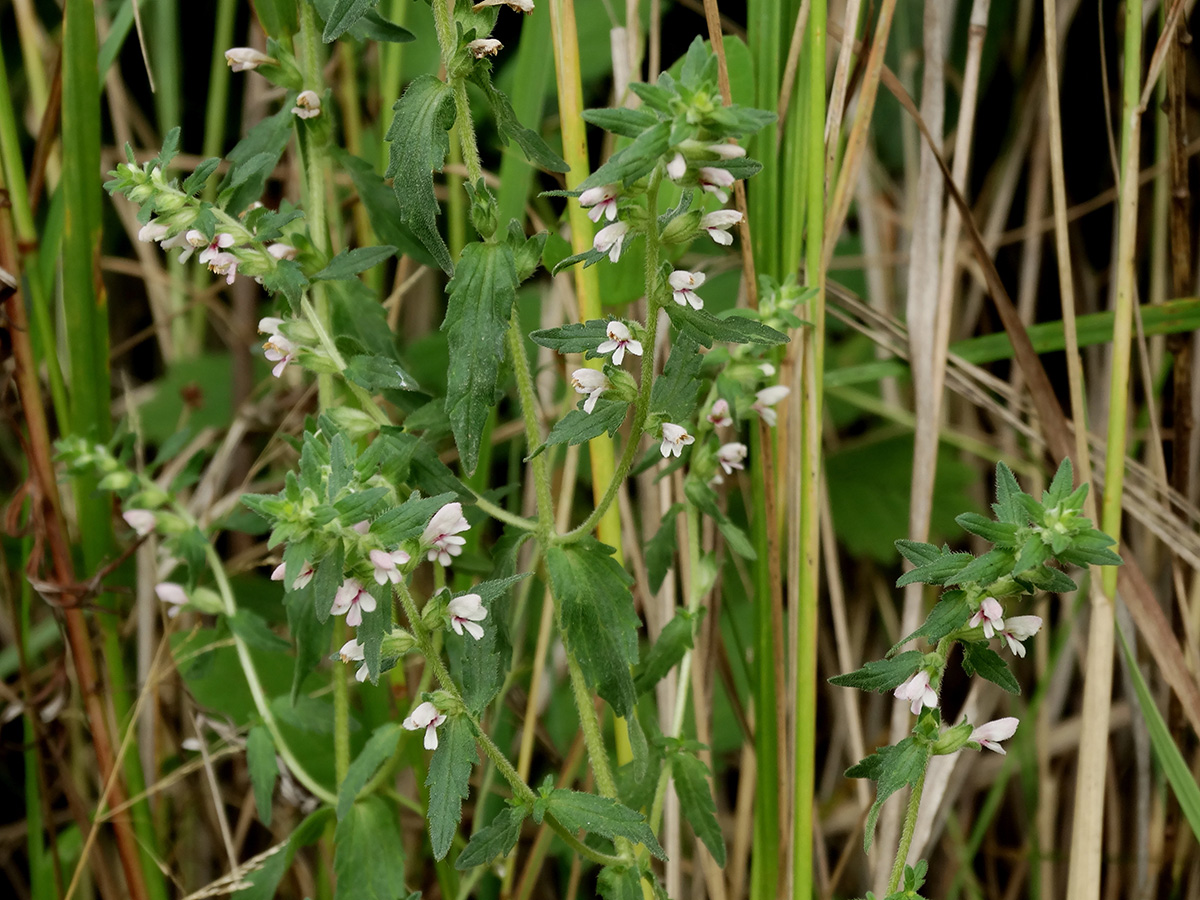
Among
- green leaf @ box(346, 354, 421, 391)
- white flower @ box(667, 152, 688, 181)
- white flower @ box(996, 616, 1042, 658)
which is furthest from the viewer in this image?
A: green leaf @ box(346, 354, 421, 391)

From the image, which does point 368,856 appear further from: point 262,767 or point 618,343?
point 618,343

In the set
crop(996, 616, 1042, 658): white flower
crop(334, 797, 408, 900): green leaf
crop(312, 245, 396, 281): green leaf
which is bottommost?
crop(334, 797, 408, 900): green leaf

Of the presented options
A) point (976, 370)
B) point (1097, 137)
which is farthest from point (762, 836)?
point (1097, 137)

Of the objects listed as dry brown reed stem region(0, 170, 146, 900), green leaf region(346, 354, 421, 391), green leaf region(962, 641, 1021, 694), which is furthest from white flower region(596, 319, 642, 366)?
dry brown reed stem region(0, 170, 146, 900)

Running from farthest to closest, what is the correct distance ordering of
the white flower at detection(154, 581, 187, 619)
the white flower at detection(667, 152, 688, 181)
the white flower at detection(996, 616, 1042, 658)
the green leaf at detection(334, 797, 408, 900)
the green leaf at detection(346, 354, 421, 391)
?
the white flower at detection(154, 581, 187, 619) < the green leaf at detection(334, 797, 408, 900) < the green leaf at detection(346, 354, 421, 391) < the white flower at detection(996, 616, 1042, 658) < the white flower at detection(667, 152, 688, 181)

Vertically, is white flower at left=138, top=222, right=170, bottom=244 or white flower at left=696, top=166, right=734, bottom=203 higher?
white flower at left=696, top=166, right=734, bottom=203

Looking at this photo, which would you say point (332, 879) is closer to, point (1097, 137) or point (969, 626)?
point (969, 626)

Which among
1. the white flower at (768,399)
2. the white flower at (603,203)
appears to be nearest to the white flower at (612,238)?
the white flower at (603,203)

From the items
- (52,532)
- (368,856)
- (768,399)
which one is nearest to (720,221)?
(768,399)

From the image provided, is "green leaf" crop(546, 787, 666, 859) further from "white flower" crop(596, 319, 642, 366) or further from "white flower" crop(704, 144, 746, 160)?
"white flower" crop(704, 144, 746, 160)
